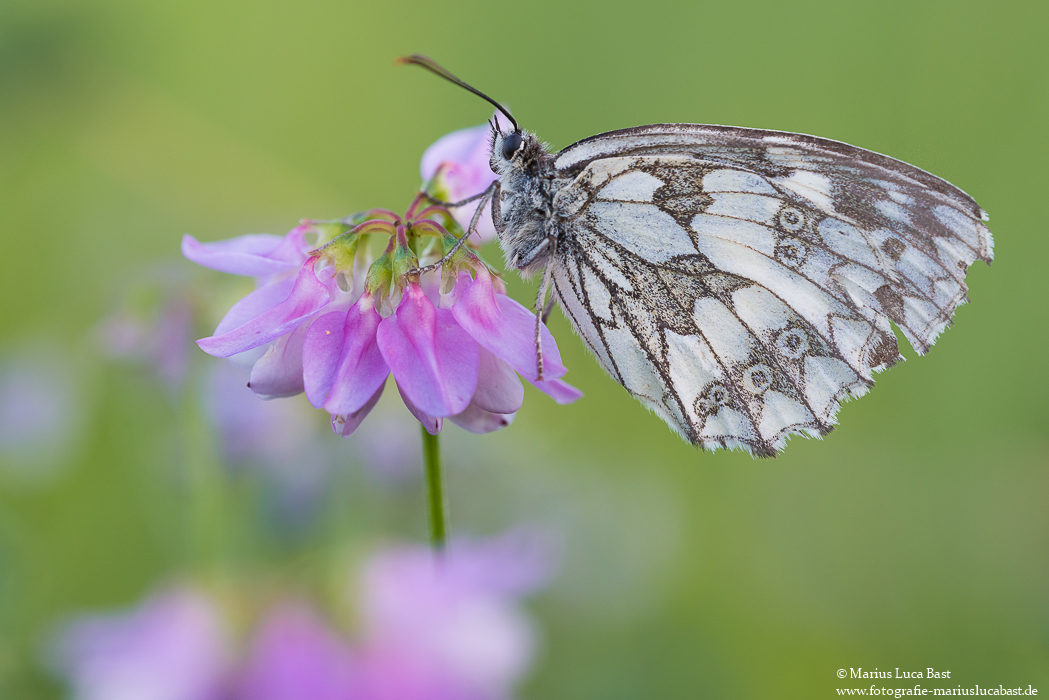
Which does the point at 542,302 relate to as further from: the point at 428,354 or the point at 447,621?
the point at 447,621

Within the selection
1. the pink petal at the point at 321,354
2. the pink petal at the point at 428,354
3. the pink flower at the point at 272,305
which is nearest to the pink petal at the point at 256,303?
the pink flower at the point at 272,305

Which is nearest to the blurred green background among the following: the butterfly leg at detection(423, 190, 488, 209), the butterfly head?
the butterfly leg at detection(423, 190, 488, 209)

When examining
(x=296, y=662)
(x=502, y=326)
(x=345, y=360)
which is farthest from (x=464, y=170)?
(x=296, y=662)

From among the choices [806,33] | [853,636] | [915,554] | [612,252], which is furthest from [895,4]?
[612,252]

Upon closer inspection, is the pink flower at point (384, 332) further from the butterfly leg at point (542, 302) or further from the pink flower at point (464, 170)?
the pink flower at point (464, 170)

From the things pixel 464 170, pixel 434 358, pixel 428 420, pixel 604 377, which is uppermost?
pixel 604 377

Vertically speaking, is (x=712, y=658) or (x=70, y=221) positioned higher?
(x=70, y=221)

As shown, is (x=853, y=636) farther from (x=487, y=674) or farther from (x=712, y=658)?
(x=487, y=674)
